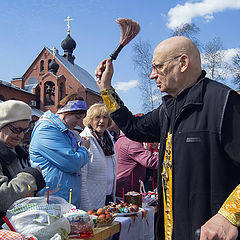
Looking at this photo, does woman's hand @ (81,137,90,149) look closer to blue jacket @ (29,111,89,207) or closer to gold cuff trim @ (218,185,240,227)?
blue jacket @ (29,111,89,207)

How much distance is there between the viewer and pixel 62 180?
10.3ft

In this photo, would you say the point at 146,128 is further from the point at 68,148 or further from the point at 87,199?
the point at 87,199

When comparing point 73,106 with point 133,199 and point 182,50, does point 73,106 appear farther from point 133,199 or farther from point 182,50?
point 182,50

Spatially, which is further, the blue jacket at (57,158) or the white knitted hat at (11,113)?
the blue jacket at (57,158)

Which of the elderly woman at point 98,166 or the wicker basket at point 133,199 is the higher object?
the elderly woman at point 98,166

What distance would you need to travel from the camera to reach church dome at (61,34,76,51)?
3981 cm

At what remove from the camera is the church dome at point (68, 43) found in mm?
39812

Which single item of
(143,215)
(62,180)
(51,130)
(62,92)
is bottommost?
(143,215)

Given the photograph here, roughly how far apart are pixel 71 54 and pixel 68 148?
3848 centimetres

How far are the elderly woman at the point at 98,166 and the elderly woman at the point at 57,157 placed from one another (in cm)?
19

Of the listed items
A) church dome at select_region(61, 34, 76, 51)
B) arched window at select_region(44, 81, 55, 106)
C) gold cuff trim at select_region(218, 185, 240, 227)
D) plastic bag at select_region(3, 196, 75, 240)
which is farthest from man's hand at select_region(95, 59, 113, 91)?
church dome at select_region(61, 34, 76, 51)

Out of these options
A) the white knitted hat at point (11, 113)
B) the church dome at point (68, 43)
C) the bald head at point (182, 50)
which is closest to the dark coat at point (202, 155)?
the bald head at point (182, 50)

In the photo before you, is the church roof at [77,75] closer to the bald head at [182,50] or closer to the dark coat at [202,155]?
the bald head at [182,50]

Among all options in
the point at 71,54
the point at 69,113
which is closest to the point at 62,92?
the point at 71,54
